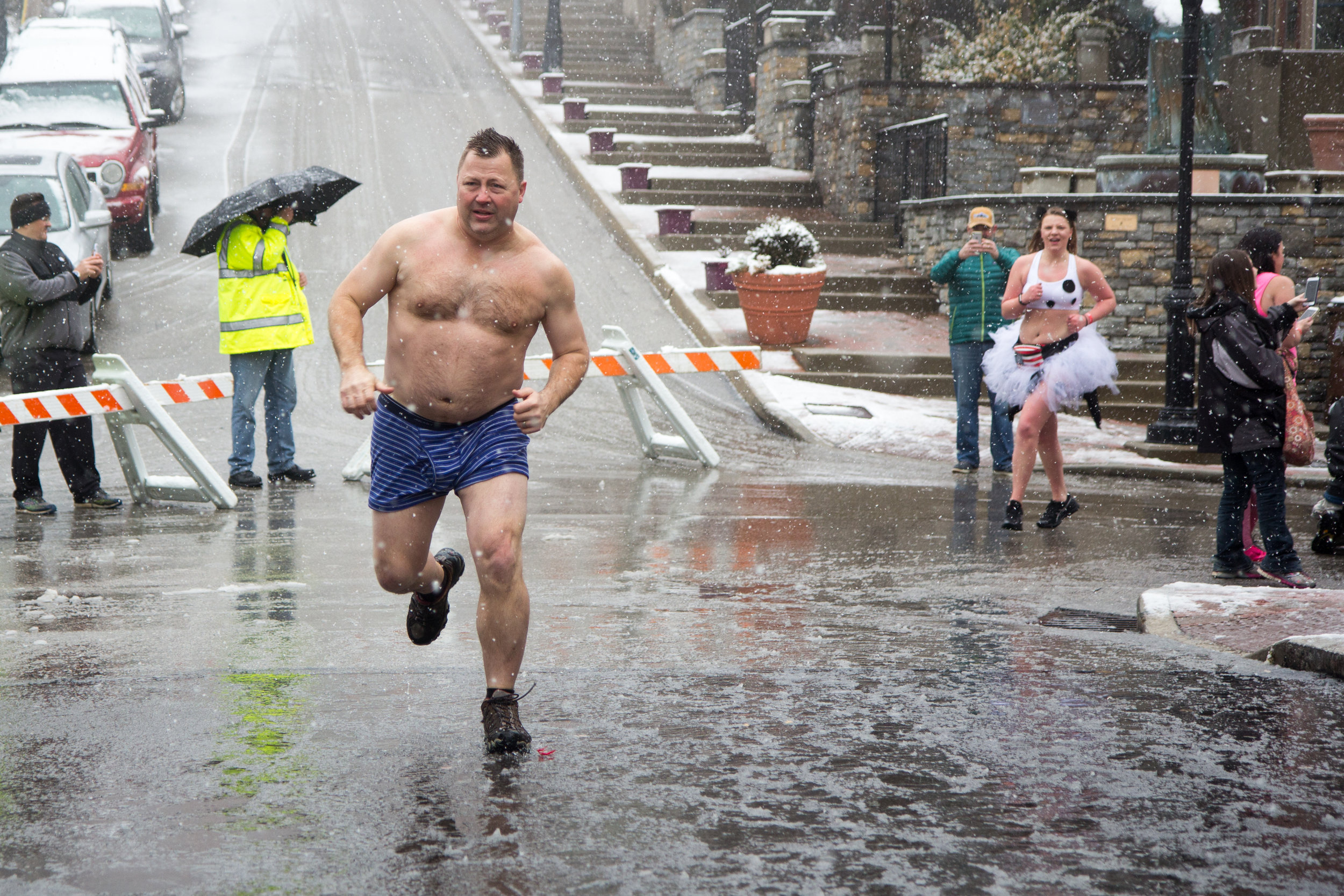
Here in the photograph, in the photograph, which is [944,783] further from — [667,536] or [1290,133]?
[1290,133]

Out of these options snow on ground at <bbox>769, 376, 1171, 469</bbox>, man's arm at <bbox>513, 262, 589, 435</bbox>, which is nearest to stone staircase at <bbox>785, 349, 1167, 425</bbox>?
snow on ground at <bbox>769, 376, 1171, 469</bbox>

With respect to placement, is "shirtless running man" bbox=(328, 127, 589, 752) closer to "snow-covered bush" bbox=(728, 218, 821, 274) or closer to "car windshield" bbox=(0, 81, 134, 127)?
"snow-covered bush" bbox=(728, 218, 821, 274)

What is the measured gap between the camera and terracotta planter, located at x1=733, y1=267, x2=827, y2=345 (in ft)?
A: 49.0

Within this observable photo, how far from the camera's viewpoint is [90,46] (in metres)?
19.7

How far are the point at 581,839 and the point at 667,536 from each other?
4748 millimetres

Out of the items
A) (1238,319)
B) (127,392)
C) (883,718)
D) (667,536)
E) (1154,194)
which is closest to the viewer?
(883,718)

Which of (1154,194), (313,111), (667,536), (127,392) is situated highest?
(313,111)

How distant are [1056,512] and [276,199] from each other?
17.7 feet

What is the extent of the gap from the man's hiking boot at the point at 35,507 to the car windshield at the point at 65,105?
10721mm

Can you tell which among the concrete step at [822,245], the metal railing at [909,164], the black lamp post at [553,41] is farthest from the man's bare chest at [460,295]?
the black lamp post at [553,41]

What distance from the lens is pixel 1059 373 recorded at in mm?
8398

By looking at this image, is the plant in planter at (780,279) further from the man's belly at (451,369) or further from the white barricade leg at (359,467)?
the man's belly at (451,369)

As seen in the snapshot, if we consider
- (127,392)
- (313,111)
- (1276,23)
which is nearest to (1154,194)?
(1276,23)

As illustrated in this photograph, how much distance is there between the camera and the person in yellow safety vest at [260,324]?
31.7ft
